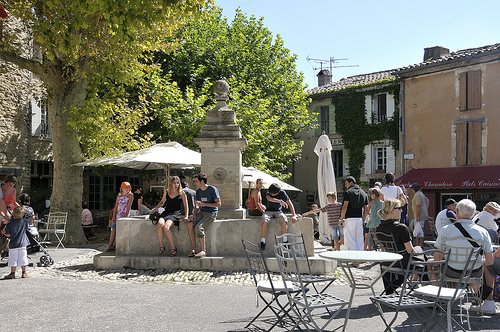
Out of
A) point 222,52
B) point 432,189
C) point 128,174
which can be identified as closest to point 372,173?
point 432,189

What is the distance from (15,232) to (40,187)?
13347 millimetres

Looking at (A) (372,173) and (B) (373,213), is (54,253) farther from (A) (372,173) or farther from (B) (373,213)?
(A) (372,173)

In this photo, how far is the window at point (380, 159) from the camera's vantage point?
94.3ft

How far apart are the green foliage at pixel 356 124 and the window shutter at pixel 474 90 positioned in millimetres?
5349

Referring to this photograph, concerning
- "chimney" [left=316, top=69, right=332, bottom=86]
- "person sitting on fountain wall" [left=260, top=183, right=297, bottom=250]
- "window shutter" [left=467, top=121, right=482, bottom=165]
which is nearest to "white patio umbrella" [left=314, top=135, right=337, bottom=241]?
"person sitting on fountain wall" [left=260, top=183, right=297, bottom=250]

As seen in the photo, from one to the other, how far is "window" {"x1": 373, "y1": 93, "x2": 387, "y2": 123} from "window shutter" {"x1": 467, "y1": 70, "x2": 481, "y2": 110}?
5945mm

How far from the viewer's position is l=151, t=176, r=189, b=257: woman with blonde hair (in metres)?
9.24

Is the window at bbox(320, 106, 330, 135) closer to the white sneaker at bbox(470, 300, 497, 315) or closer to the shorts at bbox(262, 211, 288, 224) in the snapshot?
the shorts at bbox(262, 211, 288, 224)

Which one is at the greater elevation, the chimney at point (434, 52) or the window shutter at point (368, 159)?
the chimney at point (434, 52)

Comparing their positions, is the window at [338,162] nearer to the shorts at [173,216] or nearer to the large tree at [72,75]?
the large tree at [72,75]

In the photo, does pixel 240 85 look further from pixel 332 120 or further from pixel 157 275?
pixel 157 275

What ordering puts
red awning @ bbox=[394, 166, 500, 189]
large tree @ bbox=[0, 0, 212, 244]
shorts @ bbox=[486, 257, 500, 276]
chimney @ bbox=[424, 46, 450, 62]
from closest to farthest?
shorts @ bbox=[486, 257, 500, 276], large tree @ bbox=[0, 0, 212, 244], red awning @ bbox=[394, 166, 500, 189], chimney @ bbox=[424, 46, 450, 62]

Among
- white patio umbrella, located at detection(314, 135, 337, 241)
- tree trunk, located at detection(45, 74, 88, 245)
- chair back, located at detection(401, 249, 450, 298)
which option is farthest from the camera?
tree trunk, located at detection(45, 74, 88, 245)

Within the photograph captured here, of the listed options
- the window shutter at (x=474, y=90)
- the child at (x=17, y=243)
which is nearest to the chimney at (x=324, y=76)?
the window shutter at (x=474, y=90)
